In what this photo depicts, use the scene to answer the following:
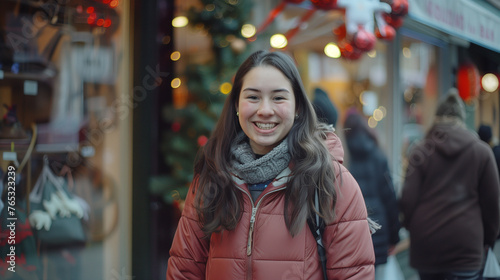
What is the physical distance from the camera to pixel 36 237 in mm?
3525

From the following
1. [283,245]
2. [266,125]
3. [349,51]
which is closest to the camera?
[283,245]

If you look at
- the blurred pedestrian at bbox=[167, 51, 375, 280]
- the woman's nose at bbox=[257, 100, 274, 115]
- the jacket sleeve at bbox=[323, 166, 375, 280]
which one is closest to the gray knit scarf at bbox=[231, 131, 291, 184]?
the blurred pedestrian at bbox=[167, 51, 375, 280]

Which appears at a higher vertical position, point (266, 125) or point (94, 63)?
point (94, 63)

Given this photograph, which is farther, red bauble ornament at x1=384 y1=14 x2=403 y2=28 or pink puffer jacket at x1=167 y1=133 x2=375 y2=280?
red bauble ornament at x1=384 y1=14 x2=403 y2=28

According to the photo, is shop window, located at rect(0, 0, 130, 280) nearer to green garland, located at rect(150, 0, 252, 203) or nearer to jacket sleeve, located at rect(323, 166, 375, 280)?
green garland, located at rect(150, 0, 252, 203)

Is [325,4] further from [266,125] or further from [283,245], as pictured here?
[283,245]

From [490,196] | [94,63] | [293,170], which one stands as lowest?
[490,196]

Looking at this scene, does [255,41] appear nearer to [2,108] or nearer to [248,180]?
[2,108]

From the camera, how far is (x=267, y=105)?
1.98m

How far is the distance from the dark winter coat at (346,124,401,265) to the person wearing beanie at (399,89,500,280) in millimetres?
319

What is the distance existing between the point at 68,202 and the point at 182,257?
2.11 meters

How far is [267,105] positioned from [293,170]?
0.27m

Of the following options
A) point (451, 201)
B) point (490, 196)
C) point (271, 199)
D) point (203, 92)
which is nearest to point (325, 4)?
point (203, 92)

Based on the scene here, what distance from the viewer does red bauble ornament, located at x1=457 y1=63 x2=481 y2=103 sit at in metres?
7.84
